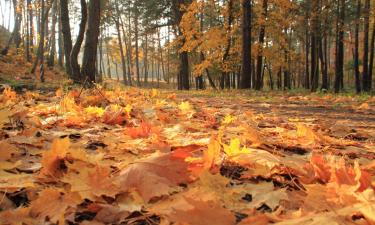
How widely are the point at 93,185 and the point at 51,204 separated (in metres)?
0.12

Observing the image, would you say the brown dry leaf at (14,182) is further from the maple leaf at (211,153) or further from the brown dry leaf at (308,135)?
the brown dry leaf at (308,135)

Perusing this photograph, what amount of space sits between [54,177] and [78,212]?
0.83ft

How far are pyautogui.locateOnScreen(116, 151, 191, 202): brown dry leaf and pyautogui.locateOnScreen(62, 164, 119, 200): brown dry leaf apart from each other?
0.15 feet

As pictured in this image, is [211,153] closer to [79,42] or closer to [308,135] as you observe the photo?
[308,135]

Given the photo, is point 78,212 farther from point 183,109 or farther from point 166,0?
point 166,0

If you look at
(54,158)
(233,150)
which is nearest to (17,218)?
(54,158)

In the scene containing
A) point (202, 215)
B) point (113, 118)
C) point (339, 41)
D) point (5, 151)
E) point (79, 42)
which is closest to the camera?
point (202, 215)

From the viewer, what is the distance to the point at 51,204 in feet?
3.43

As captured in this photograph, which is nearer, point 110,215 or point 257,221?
point 257,221

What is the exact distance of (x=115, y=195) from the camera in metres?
1.13

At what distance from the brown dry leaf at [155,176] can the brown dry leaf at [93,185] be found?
45 millimetres

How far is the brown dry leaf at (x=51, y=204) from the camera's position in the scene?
3.30 feet

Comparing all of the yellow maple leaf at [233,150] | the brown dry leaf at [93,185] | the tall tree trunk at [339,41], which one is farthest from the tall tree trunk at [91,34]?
the tall tree trunk at [339,41]

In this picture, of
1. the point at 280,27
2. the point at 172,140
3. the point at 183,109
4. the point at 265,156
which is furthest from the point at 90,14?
the point at 280,27
